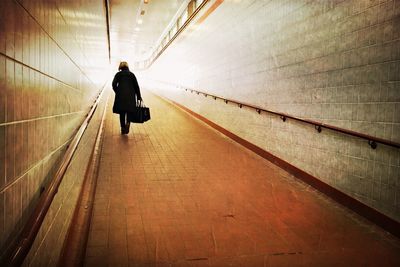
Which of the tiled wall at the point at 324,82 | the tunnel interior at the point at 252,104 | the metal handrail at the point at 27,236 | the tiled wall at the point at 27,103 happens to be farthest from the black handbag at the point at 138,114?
the metal handrail at the point at 27,236

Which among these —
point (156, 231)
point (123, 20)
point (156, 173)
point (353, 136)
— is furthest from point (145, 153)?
point (123, 20)

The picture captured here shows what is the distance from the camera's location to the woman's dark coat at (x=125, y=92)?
6.64m

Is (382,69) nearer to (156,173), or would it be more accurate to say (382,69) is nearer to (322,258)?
(322,258)

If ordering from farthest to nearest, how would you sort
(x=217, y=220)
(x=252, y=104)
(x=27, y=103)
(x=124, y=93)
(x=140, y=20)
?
(x=140, y=20) < (x=124, y=93) < (x=252, y=104) < (x=217, y=220) < (x=27, y=103)

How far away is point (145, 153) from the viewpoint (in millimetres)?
5555

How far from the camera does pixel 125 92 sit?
22.0 feet

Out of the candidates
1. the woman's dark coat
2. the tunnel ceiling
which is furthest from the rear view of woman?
the tunnel ceiling

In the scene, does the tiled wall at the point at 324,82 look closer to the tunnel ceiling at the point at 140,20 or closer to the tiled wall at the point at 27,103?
the tiled wall at the point at 27,103

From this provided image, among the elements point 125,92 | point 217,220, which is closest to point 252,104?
point 125,92

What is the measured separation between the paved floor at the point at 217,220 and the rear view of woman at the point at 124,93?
5.05 ft

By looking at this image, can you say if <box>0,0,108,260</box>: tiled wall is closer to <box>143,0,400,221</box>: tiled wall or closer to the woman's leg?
<box>143,0,400,221</box>: tiled wall

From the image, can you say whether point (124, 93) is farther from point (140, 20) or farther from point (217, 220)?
point (140, 20)

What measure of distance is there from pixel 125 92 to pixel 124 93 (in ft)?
0.09

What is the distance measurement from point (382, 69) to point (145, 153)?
11.9 feet
